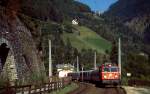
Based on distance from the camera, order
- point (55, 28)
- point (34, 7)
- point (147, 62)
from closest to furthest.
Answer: point (34, 7)
point (55, 28)
point (147, 62)

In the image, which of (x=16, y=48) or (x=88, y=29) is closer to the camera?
(x=16, y=48)

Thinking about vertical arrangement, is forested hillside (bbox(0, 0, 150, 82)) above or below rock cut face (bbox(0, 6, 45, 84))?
above

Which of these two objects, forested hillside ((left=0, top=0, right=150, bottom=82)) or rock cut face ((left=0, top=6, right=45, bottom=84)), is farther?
forested hillside ((left=0, top=0, right=150, bottom=82))

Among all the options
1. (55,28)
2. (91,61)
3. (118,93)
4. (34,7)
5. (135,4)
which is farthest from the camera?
(91,61)

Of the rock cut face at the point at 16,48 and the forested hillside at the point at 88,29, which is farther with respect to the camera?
the forested hillside at the point at 88,29

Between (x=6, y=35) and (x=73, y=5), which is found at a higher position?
(x=73, y=5)

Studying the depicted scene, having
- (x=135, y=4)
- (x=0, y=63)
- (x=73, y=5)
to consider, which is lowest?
(x=0, y=63)

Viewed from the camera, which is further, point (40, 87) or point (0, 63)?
point (0, 63)

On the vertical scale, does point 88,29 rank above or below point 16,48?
above

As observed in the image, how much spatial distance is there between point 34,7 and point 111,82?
1918 cm

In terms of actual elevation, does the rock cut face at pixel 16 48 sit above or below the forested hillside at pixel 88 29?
below

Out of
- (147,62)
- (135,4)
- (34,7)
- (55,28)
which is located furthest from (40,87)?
(147,62)

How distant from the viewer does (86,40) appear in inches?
5669

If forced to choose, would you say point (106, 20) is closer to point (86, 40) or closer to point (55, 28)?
point (55, 28)
